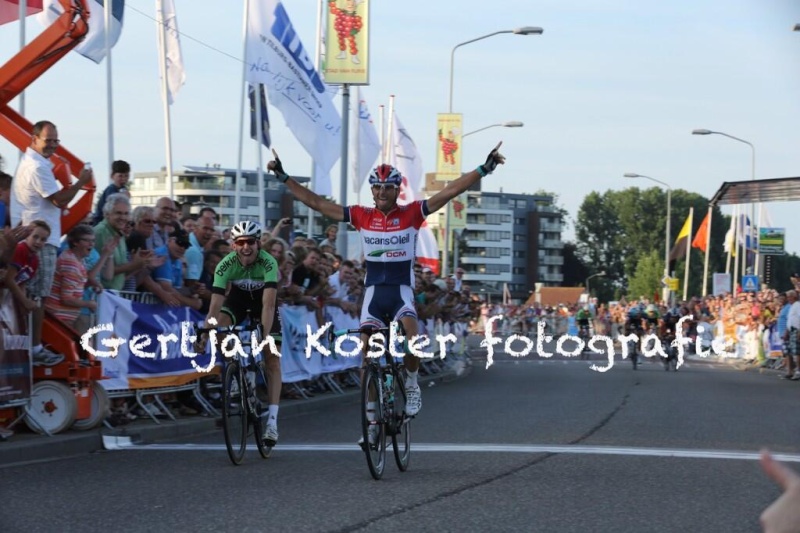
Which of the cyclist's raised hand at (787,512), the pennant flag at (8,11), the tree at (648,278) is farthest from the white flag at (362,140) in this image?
the tree at (648,278)

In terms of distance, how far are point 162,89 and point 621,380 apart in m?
11.2

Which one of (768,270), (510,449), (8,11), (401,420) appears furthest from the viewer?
(768,270)

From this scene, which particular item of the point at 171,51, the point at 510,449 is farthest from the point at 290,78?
the point at 510,449

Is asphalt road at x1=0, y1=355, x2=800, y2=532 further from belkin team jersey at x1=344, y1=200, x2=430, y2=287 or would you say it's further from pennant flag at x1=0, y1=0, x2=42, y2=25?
pennant flag at x1=0, y1=0, x2=42, y2=25

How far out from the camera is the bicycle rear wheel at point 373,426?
906 centimetres

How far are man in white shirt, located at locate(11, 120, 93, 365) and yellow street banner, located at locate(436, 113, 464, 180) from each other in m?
27.2

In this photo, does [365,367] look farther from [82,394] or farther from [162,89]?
[162,89]

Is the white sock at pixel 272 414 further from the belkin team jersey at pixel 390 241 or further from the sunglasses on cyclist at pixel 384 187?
the sunglasses on cyclist at pixel 384 187

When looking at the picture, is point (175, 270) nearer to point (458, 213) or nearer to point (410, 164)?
point (410, 164)

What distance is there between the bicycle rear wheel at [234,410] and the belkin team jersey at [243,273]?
2.17 ft

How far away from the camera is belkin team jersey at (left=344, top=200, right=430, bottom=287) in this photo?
998cm

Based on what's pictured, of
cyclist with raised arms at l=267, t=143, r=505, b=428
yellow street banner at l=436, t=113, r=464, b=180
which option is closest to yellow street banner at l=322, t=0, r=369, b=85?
cyclist with raised arms at l=267, t=143, r=505, b=428

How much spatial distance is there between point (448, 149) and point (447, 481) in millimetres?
30423

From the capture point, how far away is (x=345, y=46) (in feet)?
76.6
